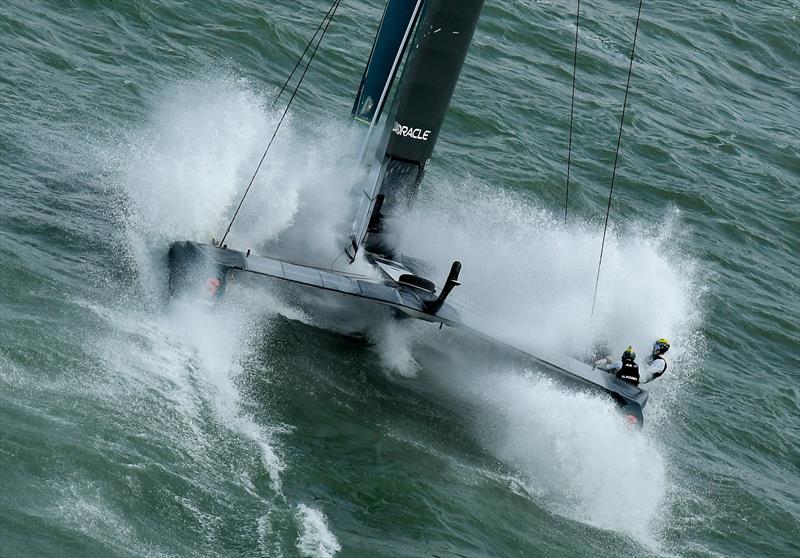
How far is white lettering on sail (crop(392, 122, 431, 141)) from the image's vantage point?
535 inches

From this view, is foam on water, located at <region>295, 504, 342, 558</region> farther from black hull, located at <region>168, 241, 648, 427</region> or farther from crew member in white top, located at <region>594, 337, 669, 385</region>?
crew member in white top, located at <region>594, 337, 669, 385</region>

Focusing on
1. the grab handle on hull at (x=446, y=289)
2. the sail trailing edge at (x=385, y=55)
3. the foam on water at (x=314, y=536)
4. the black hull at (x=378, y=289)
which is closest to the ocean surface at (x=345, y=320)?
the foam on water at (x=314, y=536)

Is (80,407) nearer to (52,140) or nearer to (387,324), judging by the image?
(387,324)

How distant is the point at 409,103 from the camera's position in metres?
13.5

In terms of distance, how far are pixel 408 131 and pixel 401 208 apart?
→ 101 centimetres

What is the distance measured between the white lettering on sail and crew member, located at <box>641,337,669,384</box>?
3.93 meters

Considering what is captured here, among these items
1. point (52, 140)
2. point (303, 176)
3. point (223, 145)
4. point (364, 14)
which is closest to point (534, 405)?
point (303, 176)

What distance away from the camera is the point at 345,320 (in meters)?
13.6

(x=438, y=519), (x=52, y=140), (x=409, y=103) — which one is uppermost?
(x=409, y=103)

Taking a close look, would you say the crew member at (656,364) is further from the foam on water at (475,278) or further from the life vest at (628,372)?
the life vest at (628,372)

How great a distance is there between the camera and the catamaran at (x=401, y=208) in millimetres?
12328

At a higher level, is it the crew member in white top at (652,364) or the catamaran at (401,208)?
the catamaran at (401,208)

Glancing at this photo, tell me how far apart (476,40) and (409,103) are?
10.7m

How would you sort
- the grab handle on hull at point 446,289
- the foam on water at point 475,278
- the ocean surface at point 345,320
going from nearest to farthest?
the ocean surface at point 345,320
the foam on water at point 475,278
the grab handle on hull at point 446,289
